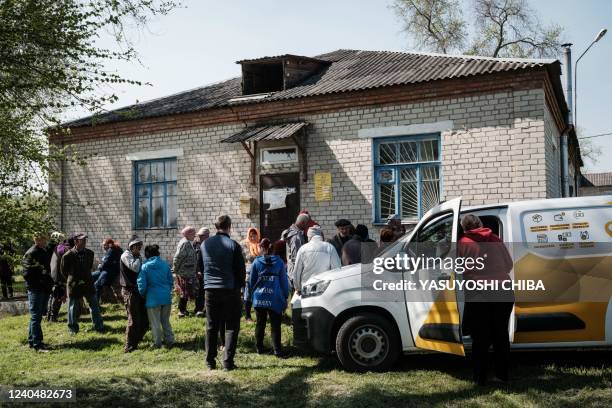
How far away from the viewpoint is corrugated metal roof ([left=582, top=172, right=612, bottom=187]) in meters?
54.1

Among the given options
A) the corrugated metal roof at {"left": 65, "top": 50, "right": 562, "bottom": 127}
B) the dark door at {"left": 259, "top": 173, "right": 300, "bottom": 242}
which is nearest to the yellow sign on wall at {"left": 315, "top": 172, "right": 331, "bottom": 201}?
the dark door at {"left": 259, "top": 173, "right": 300, "bottom": 242}

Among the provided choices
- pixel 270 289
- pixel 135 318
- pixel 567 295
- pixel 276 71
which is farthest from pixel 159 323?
pixel 276 71

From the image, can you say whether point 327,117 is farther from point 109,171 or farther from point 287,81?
point 109,171

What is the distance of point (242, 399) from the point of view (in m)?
6.19

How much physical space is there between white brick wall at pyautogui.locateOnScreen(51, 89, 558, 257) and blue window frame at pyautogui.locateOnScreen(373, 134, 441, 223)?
210mm

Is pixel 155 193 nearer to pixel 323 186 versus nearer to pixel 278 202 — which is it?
pixel 278 202

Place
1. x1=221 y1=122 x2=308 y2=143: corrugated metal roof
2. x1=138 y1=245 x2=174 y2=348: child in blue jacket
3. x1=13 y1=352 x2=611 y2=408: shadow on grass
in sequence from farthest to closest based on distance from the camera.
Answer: x1=221 y1=122 x2=308 y2=143: corrugated metal roof, x1=138 y1=245 x2=174 y2=348: child in blue jacket, x1=13 y1=352 x2=611 y2=408: shadow on grass

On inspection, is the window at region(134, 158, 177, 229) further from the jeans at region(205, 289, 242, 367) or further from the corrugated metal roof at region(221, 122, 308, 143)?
the jeans at region(205, 289, 242, 367)

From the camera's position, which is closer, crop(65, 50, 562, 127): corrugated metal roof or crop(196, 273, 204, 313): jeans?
crop(196, 273, 204, 313): jeans

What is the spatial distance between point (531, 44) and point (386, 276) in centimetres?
2815

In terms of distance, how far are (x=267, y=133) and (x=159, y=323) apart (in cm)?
523

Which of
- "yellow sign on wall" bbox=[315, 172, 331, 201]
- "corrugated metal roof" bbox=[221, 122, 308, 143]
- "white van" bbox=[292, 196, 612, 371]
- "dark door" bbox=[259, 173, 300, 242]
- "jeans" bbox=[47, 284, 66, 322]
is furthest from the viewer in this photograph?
"dark door" bbox=[259, 173, 300, 242]

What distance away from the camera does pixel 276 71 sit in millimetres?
15344

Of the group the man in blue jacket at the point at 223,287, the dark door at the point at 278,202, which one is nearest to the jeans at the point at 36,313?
the man in blue jacket at the point at 223,287
